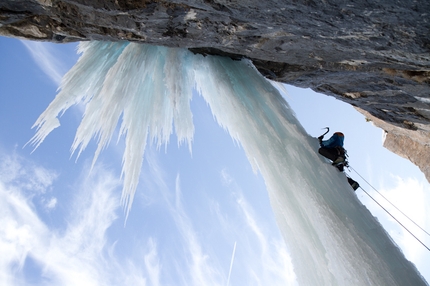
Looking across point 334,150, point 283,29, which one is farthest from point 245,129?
point 283,29

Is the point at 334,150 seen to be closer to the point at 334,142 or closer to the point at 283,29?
the point at 334,142

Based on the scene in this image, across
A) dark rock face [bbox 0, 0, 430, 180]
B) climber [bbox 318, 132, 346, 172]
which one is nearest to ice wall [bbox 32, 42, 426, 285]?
climber [bbox 318, 132, 346, 172]

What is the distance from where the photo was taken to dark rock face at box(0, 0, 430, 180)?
6.13ft

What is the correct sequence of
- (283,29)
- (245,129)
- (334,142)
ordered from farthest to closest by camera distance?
(334,142), (245,129), (283,29)

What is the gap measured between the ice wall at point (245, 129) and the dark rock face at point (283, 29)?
2.52ft

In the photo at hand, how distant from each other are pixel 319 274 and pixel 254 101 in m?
1.99

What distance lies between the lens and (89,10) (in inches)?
90.0

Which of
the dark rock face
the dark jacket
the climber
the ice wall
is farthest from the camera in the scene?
the dark jacket

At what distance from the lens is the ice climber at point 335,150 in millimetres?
3631

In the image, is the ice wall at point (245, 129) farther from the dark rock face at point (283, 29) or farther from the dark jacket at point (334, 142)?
the dark rock face at point (283, 29)

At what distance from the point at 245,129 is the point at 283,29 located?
1.45 m

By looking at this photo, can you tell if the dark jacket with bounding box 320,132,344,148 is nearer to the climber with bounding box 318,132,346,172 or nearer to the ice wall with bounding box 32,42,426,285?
the climber with bounding box 318,132,346,172

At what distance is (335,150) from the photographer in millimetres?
3666

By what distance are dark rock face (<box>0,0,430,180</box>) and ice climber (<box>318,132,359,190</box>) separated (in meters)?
0.78
